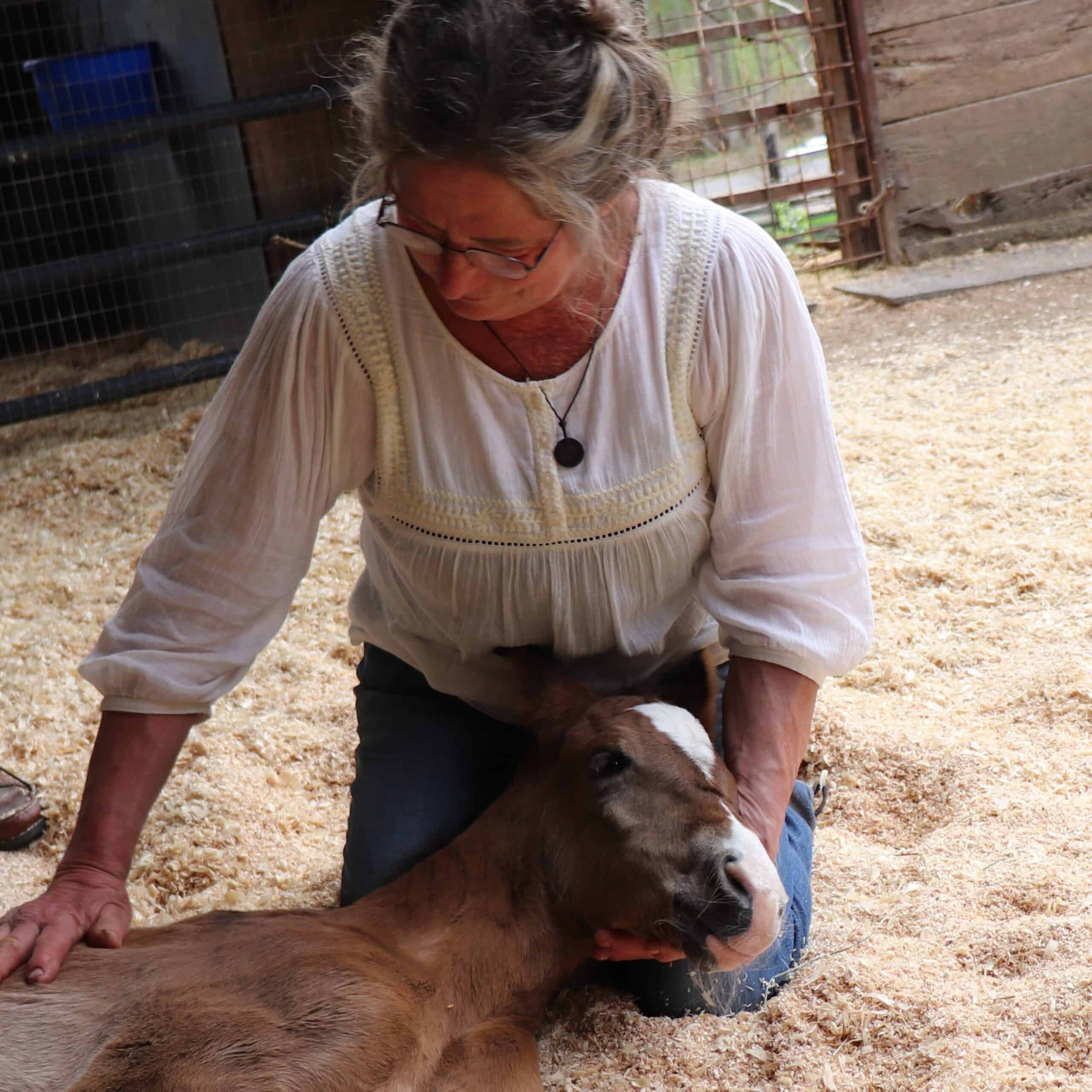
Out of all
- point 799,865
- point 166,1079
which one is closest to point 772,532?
point 799,865

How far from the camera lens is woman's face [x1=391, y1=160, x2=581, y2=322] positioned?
1599 mm

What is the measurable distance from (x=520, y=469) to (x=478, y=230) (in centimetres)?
41

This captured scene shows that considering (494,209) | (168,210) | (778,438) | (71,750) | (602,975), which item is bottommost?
(602,975)

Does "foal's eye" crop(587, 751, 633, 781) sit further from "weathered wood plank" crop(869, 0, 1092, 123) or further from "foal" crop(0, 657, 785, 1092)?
"weathered wood plank" crop(869, 0, 1092, 123)

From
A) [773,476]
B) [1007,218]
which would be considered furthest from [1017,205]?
[773,476]

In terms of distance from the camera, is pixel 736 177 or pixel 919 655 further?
pixel 736 177

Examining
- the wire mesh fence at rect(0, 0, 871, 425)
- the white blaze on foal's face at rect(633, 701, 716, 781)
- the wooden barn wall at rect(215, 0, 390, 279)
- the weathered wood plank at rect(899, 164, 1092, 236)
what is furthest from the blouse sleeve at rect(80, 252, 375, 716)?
the weathered wood plank at rect(899, 164, 1092, 236)

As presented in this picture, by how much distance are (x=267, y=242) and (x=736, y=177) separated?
5.96 metres

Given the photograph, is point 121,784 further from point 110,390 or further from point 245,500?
point 110,390

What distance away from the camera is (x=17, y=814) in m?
2.55

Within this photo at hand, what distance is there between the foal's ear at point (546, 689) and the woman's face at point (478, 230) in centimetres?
53

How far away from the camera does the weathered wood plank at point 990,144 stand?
21.9 feet

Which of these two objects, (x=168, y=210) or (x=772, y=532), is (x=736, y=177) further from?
(x=772, y=532)

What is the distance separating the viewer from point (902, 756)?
252 cm
